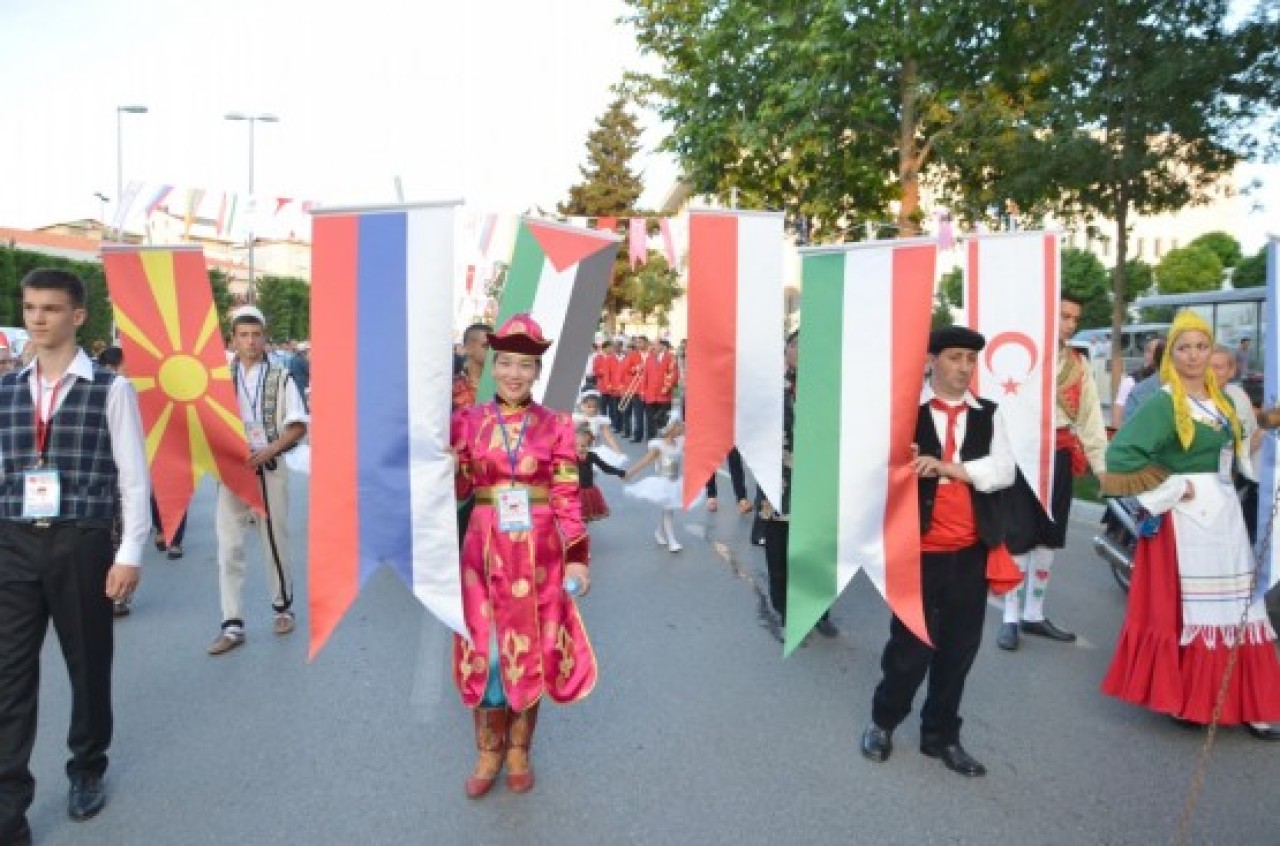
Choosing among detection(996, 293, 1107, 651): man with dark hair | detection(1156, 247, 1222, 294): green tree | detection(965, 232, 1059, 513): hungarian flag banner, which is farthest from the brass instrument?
detection(1156, 247, 1222, 294): green tree

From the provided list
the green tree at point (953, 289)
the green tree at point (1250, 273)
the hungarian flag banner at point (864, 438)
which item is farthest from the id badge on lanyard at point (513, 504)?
the green tree at point (953, 289)

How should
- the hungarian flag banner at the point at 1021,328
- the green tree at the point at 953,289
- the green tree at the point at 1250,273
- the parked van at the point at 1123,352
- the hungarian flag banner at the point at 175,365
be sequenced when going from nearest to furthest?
1. the hungarian flag banner at the point at 175,365
2. the hungarian flag banner at the point at 1021,328
3. the parked van at the point at 1123,352
4. the green tree at the point at 1250,273
5. the green tree at the point at 953,289

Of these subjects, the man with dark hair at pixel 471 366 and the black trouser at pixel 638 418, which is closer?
the man with dark hair at pixel 471 366

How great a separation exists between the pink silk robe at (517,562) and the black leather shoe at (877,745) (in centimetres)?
122

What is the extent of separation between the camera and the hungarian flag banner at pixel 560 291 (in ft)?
12.9

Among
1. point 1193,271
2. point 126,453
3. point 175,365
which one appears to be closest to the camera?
point 126,453

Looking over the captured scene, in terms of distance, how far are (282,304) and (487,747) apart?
163 ft

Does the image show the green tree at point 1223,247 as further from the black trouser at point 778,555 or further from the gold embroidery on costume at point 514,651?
the gold embroidery on costume at point 514,651

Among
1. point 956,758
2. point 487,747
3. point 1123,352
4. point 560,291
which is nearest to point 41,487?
point 487,747

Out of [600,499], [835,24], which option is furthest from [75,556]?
[835,24]

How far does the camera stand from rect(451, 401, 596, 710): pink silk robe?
10.8ft

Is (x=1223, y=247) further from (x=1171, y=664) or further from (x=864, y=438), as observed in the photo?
(x=864, y=438)

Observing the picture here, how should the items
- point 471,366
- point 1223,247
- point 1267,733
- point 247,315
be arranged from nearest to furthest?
point 1267,733
point 247,315
point 471,366
point 1223,247

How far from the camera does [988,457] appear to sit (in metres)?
3.53
